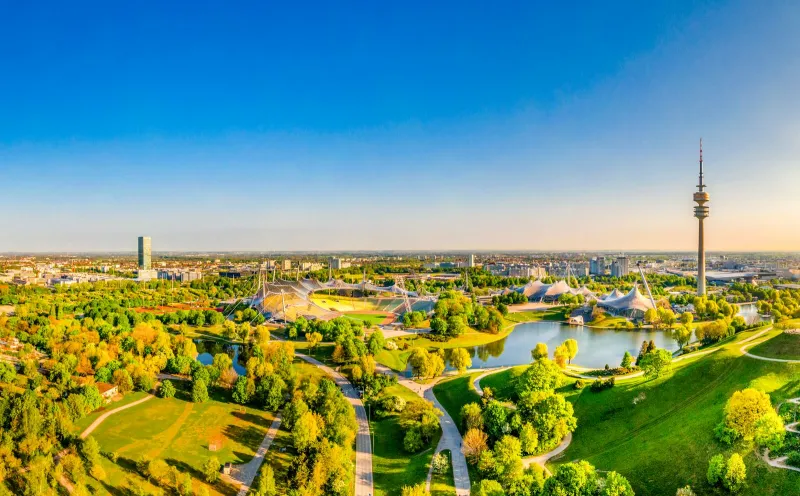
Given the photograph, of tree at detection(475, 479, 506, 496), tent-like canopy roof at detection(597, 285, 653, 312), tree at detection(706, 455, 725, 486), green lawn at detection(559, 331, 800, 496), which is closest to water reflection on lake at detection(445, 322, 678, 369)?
tent-like canopy roof at detection(597, 285, 653, 312)

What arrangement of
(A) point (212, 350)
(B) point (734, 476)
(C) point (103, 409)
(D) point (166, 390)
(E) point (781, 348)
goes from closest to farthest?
(B) point (734, 476) < (E) point (781, 348) < (C) point (103, 409) < (D) point (166, 390) < (A) point (212, 350)

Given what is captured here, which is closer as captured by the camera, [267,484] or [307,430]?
[267,484]

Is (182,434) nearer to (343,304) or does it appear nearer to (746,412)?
(746,412)

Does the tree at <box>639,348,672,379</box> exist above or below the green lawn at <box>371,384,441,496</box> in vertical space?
above

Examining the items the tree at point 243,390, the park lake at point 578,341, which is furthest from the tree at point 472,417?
A: the park lake at point 578,341

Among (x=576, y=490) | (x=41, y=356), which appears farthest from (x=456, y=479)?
(x=41, y=356)

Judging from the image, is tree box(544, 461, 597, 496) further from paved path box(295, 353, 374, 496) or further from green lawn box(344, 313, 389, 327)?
green lawn box(344, 313, 389, 327)

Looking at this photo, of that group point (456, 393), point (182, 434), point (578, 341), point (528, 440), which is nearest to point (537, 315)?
point (578, 341)
